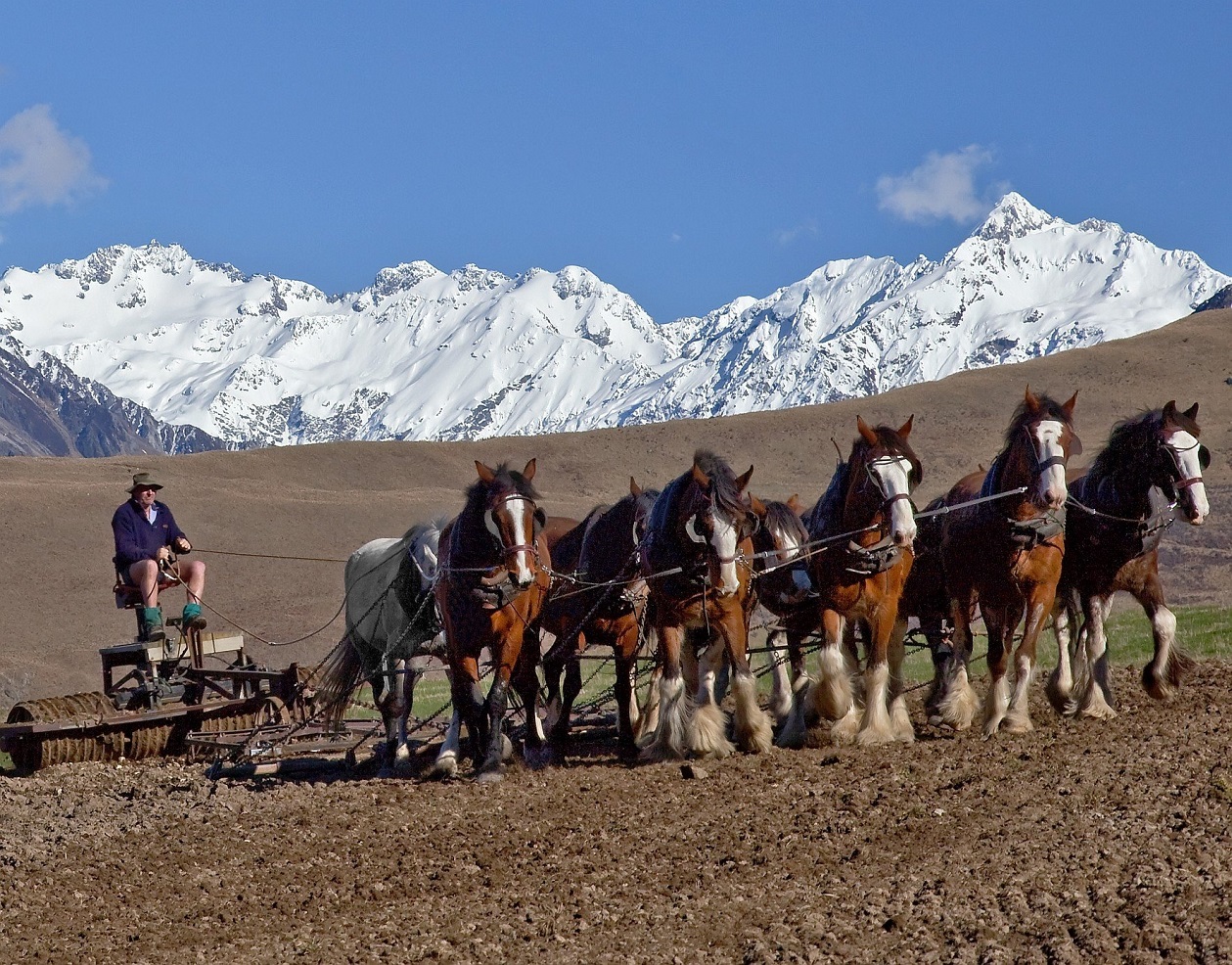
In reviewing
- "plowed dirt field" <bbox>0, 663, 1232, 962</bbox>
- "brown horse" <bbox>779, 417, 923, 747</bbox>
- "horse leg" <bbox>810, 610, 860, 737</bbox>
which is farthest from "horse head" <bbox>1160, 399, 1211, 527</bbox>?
"horse leg" <bbox>810, 610, 860, 737</bbox>

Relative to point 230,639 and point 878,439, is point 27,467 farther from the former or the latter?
point 878,439

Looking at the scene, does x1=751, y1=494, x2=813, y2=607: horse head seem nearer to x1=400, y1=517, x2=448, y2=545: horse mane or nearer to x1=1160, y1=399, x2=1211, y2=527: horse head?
x1=400, y1=517, x2=448, y2=545: horse mane

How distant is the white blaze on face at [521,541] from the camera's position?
1075 centimetres

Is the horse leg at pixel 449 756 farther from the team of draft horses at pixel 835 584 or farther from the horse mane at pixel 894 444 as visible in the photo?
the horse mane at pixel 894 444

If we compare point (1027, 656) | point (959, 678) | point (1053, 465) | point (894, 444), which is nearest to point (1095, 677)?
point (1027, 656)

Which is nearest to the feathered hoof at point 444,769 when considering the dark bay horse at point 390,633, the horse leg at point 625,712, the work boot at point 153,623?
the dark bay horse at point 390,633

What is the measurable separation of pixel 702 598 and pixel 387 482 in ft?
222

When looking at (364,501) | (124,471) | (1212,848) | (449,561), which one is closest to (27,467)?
(124,471)

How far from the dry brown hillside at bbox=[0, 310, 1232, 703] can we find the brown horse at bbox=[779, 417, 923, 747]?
2381 cm

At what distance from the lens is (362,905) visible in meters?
7.88

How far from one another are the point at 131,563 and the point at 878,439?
661cm

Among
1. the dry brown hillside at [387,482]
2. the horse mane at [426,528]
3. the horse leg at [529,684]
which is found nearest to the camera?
the horse leg at [529,684]

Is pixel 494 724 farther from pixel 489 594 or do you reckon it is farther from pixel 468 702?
pixel 489 594

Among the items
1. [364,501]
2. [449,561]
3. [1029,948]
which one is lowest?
[1029,948]
